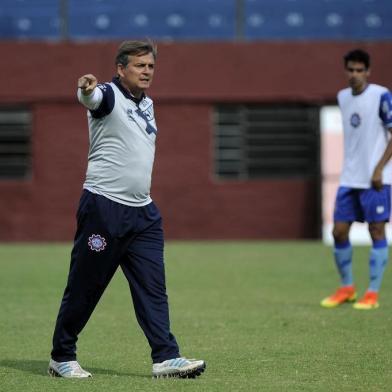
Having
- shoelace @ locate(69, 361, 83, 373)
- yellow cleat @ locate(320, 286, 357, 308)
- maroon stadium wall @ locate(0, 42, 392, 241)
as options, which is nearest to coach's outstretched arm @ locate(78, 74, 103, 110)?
shoelace @ locate(69, 361, 83, 373)

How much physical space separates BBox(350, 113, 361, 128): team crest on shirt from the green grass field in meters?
1.67

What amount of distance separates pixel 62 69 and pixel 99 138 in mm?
15212

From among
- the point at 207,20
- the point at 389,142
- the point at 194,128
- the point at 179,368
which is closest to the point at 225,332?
the point at 179,368

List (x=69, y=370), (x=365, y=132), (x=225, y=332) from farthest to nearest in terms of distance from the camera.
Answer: (x=365, y=132), (x=225, y=332), (x=69, y=370)

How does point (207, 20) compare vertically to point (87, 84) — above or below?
above

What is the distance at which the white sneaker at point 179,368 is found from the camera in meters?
6.63

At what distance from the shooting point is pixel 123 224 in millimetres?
6691

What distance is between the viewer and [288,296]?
1179 cm

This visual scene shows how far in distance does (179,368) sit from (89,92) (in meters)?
1.66

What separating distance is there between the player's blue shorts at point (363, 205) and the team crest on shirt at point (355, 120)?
579 mm

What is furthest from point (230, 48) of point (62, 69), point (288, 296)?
point (288, 296)

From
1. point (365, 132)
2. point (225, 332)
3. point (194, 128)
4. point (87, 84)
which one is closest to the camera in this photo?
point (87, 84)

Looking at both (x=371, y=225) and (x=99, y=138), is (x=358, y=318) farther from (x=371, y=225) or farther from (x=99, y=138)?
(x=99, y=138)

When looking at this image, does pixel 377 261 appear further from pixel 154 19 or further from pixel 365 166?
pixel 154 19
